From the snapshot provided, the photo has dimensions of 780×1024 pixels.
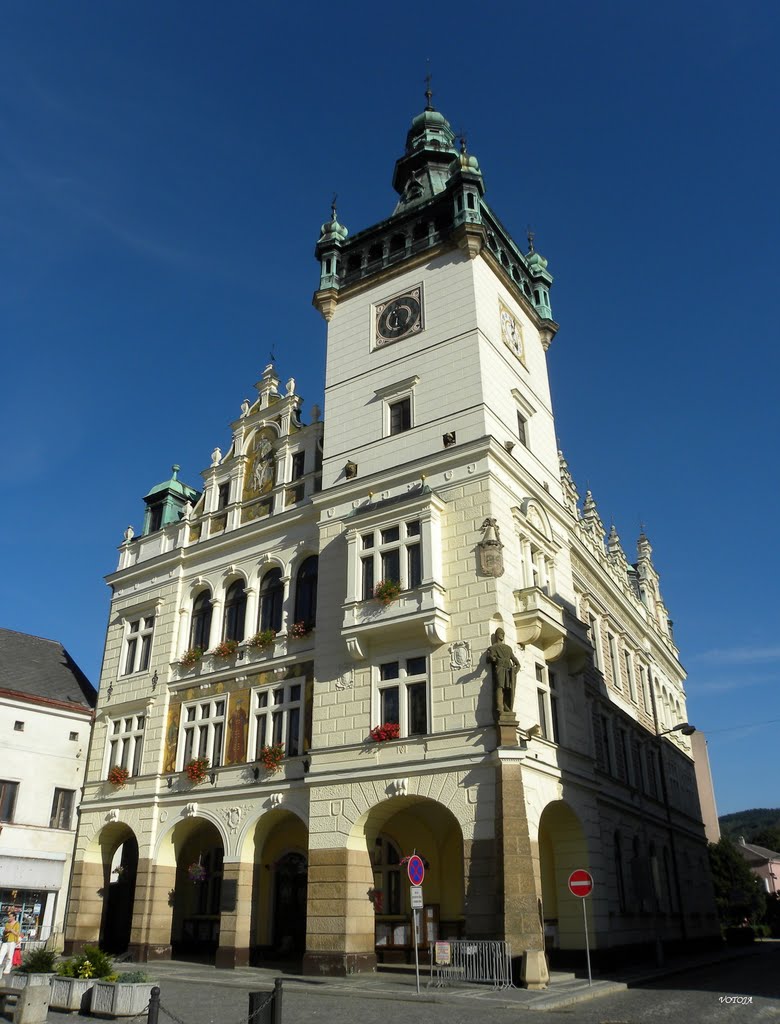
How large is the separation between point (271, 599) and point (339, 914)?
37.8 ft

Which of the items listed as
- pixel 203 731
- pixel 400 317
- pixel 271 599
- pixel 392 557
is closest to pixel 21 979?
pixel 203 731

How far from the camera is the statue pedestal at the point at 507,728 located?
2192cm

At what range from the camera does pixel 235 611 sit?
3241 cm

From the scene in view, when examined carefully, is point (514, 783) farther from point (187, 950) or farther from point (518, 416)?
point (187, 950)

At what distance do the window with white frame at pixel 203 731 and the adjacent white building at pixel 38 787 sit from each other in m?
6.34

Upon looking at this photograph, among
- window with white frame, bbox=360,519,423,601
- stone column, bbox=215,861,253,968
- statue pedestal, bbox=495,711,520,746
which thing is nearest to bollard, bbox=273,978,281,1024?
statue pedestal, bbox=495,711,520,746

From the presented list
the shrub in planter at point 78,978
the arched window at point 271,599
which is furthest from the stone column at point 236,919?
the shrub in planter at point 78,978

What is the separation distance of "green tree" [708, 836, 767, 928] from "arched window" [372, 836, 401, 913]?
3868cm

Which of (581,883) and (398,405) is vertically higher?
(398,405)

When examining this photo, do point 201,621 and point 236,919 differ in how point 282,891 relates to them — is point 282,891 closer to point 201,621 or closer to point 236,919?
point 236,919

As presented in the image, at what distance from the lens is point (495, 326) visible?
1207 inches

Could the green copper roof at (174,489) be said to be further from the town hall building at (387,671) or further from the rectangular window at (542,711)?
the rectangular window at (542,711)

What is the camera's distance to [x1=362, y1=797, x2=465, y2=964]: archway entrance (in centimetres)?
2592

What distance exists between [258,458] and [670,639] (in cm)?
3283
